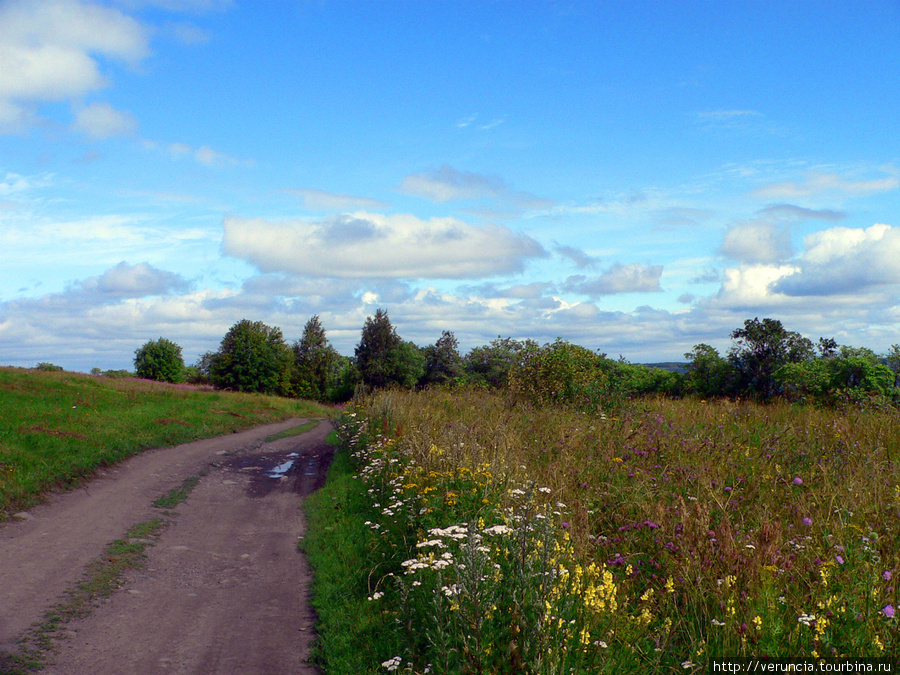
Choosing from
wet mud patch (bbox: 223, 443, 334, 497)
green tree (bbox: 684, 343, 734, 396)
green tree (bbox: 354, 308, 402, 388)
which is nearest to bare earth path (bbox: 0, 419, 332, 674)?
wet mud patch (bbox: 223, 443, 334, 497)

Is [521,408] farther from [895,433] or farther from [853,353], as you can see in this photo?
[853,353]

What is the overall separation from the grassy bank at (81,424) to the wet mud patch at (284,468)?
8.93 ft

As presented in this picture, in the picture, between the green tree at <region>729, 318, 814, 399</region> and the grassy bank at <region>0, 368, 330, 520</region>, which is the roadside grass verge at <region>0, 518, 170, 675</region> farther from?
the green tree at <region>729, 318, 814, 399</region>

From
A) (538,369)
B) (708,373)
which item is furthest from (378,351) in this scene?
(538,369)

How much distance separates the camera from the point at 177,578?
7035 millimetres

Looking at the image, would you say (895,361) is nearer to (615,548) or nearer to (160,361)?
(615,548)

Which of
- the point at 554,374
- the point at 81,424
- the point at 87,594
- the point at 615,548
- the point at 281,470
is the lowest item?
the point at 281,470

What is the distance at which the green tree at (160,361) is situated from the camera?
248 feet

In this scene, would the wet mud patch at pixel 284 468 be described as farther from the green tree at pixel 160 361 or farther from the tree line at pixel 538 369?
the green tree at pixel 160 361

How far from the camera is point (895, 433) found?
32.1 ft

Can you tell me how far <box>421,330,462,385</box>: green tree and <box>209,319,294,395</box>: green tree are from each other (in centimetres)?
1599

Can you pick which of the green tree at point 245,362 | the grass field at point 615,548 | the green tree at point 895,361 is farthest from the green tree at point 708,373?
the green tree at point 245,362

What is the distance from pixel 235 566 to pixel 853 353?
82.0ft

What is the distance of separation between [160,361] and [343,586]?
7933 cm
